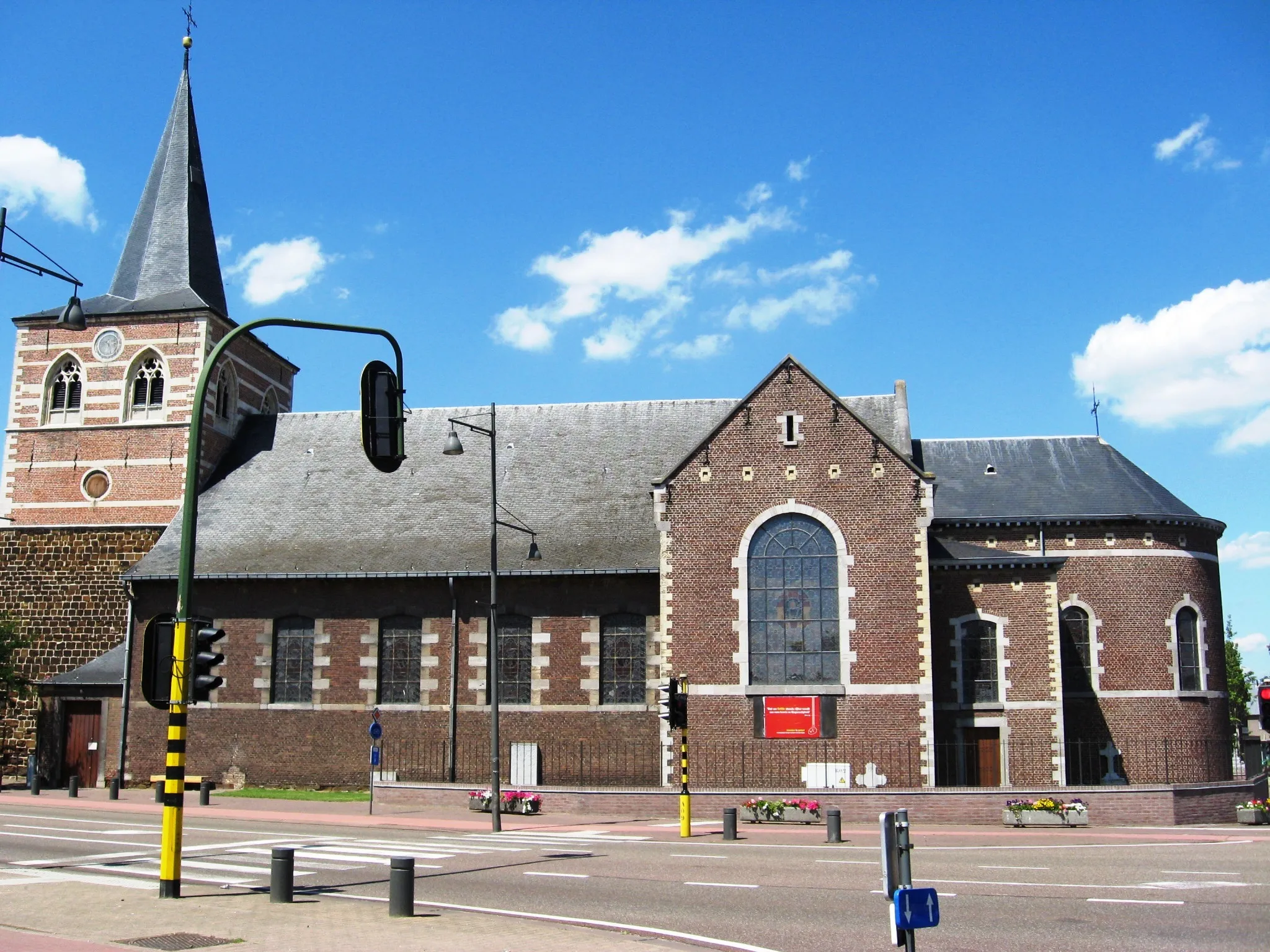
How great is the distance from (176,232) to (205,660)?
31.0 m

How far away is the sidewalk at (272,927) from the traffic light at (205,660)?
90.9 inches

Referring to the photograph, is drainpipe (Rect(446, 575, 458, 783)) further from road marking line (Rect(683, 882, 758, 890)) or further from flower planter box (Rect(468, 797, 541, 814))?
road marking line (Rect(683, 882, 758, 890))

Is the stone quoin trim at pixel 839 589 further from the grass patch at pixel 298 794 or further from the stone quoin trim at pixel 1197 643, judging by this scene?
the stone quoin trim at pixel 1197 643

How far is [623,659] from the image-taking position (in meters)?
32.3

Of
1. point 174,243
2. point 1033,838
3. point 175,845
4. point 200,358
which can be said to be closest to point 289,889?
point 175,845

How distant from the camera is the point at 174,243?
40.7 meters

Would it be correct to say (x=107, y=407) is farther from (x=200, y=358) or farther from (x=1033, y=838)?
(x=1033, y=838)

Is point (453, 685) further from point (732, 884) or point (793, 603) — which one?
point (732, 884)

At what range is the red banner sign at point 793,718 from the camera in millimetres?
29141

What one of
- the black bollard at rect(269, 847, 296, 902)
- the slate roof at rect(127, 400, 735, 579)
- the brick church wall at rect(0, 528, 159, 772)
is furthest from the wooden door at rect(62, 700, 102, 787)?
the black bollard at rect(269, 847, 296, 902)

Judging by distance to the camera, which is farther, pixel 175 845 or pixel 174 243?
pixel 174 243

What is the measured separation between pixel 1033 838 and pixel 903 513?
31.3 feet

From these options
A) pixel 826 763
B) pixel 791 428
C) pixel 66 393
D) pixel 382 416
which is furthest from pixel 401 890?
pixel 66 393

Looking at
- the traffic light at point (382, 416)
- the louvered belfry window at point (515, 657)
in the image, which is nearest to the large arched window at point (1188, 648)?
the louvered belfry window at point (515, 657)
